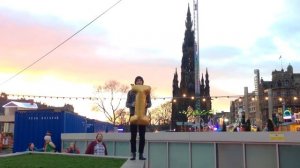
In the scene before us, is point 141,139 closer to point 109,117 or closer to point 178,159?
point 178,159

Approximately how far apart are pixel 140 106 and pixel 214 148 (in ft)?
29.1

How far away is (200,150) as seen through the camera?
59.5 feet

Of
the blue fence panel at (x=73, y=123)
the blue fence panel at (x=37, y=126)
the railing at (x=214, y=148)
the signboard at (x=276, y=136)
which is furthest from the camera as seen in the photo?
the blue fence panel at (x=73, y=123)

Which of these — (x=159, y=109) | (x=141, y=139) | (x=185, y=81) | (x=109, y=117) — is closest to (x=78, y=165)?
(x=141, y=139)

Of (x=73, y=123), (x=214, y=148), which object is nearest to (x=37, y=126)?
(x=73, y=123)

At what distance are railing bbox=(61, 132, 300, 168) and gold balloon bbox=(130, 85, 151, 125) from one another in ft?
24.2

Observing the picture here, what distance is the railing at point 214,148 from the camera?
1523 cm

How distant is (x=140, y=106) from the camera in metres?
9.42

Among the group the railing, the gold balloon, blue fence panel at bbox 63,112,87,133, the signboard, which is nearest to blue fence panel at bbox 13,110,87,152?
blue fence panel at bbox 63,112,87,133

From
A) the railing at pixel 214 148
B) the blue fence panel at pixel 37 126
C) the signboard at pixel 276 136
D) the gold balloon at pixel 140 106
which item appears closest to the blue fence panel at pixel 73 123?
the blue fence panel at pixel 37 126

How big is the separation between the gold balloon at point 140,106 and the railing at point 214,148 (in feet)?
24.2

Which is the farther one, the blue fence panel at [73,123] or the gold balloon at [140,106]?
the blue fence panel at [73,123]

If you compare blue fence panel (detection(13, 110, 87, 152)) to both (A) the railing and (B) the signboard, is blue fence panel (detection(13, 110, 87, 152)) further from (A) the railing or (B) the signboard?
(B) the signboard

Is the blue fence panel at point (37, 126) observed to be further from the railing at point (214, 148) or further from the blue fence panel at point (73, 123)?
the railing at point (214, 148)
